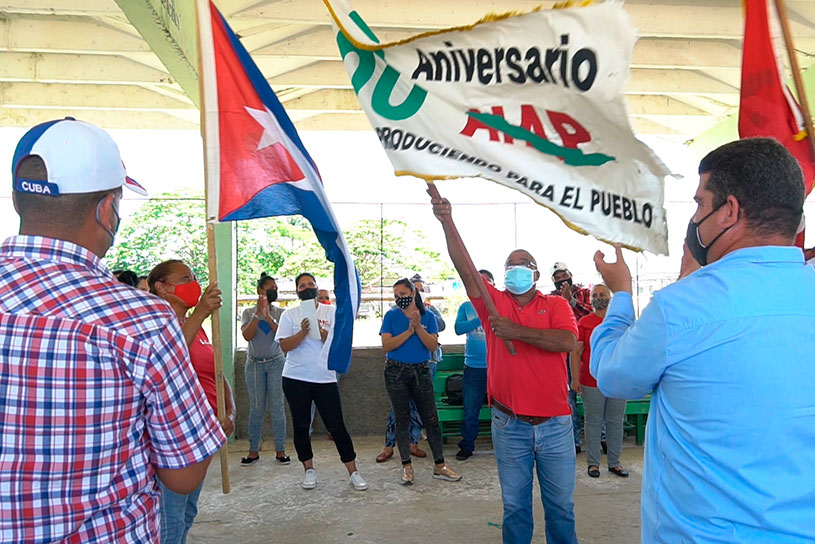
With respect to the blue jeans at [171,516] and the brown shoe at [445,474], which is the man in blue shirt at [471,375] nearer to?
the brown shoe at [445,474]

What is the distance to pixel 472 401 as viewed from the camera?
8258 mm

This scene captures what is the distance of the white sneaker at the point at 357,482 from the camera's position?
685 cm

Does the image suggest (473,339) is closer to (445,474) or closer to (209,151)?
(445,474)

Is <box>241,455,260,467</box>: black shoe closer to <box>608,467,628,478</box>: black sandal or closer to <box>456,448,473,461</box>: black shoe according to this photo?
<box>456,448,473,461</box>: black shoe

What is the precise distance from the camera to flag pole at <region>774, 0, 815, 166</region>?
2908 mm

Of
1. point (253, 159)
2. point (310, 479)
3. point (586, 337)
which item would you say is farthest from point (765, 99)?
point (310, 479)

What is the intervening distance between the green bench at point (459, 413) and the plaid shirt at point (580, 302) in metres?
1.09

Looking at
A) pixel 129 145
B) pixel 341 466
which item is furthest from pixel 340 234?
pixel 129 145

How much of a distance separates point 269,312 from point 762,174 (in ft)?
23.0

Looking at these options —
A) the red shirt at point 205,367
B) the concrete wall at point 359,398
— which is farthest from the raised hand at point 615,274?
the concrete wall at point 359,398

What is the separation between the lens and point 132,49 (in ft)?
27.0

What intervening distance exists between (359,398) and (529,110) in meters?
6.95

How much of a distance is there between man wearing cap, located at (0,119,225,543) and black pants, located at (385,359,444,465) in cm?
556

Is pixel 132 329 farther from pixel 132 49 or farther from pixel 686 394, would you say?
pixel 132 49
